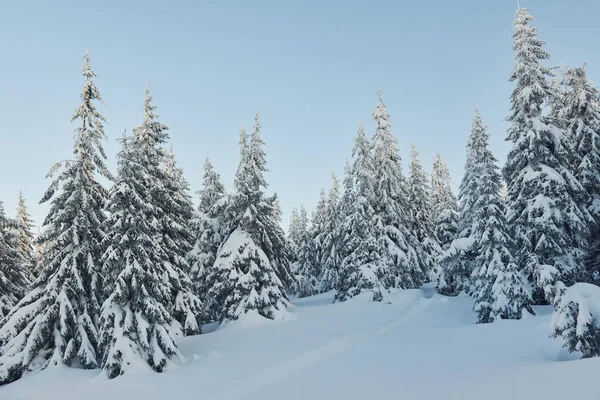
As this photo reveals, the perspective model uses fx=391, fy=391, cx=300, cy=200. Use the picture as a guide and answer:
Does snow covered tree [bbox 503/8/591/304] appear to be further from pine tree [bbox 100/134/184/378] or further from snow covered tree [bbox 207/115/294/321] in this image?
pine tree [bbox 100/134/184/378]

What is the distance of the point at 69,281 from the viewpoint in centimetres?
1872

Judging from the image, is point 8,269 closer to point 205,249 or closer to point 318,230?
point 205,249

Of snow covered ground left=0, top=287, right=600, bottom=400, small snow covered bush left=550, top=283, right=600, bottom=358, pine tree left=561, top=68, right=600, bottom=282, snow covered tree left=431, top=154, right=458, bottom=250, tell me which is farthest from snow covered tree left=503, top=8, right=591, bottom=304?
snow covered tree left=431, top=154, right=458, bottom=250

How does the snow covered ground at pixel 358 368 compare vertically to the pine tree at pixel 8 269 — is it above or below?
below

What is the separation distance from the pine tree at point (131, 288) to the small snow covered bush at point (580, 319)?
1475 cm

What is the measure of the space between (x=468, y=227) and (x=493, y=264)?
790cm

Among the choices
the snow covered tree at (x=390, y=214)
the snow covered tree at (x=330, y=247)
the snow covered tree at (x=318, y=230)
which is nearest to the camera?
the snow covered tree at (x=390, y=214)

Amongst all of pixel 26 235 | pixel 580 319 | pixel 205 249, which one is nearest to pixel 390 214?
pixel 205 249

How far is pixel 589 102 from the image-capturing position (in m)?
24.0

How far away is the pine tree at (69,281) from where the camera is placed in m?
17.7

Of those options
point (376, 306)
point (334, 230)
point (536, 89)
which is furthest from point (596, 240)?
point (334, 230)

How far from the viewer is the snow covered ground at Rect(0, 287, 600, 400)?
9625mm

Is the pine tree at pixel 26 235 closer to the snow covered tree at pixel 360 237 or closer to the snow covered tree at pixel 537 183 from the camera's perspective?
the snow covered tree at pixel 360 237

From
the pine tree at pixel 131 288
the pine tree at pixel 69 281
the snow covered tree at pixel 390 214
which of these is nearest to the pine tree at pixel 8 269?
the pine tree at pixel 69 281
